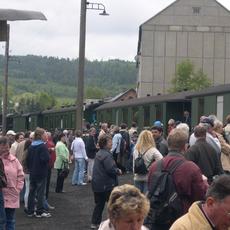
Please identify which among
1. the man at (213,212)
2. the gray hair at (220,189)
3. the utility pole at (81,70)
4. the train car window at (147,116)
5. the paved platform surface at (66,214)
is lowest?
the paved platform surface at (66,214)

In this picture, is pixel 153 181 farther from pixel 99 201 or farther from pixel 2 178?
pixel 99 201

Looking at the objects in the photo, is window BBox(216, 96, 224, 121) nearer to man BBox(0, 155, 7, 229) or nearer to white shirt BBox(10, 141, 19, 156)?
white shirt BBox(10, 141, 19, 156)

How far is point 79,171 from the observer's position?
2205 cm

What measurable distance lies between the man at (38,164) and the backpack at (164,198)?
6.65m

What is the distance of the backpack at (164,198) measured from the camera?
7387 millimetres

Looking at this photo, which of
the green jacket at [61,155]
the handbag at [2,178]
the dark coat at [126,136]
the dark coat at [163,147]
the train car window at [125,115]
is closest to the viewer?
the handbag at [2,178]

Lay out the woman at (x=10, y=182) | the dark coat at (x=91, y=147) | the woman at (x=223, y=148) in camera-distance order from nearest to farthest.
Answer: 1. the woman at (x=10, y=182)
2. the woman at (x=223, y=148)
3. the dark coat at (x=91, y=147)

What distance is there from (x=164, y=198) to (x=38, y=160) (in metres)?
6.88

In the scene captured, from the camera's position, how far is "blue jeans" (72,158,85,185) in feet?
70.6

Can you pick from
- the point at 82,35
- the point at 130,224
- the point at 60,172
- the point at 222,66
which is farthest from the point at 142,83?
the point at 130,224

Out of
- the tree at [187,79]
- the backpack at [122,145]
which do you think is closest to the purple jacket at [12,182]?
the backpack at [122,145]

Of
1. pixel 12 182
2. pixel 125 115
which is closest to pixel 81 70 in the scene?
pixel 125 115

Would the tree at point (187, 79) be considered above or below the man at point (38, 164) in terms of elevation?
above

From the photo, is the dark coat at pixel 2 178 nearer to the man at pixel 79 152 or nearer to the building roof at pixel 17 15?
the building roof at pixel 17 15
